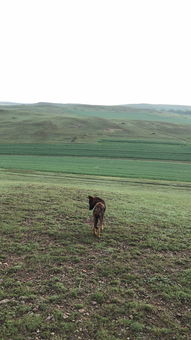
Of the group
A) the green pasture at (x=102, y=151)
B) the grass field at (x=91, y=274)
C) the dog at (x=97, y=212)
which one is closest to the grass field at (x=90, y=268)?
the grass field at (x=91, y=274)

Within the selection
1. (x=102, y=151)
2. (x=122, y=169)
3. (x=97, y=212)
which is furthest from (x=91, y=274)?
(x=102, y=151)

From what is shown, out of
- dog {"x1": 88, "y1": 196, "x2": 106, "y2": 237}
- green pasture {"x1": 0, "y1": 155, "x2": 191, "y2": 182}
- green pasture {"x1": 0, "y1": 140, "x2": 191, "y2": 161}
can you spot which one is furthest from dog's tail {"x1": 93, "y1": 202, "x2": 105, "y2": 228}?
green pasture {"x1": 0, "y1": 140, "x2": 191, "y2": 161}

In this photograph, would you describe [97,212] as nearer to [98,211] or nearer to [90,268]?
[98,211]

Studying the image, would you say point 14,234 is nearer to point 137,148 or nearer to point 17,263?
point 17,263

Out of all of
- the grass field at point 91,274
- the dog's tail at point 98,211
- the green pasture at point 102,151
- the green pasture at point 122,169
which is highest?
the green pasture at point 102,151

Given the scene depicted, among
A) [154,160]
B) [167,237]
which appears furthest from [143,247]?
[154,160]

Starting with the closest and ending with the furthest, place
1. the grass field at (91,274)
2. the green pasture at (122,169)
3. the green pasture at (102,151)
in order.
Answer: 1. the grass field at (91,274)
2. the green pasture at (122,169)
3. the green pasture at (102,151)

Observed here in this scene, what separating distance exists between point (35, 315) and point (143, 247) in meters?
5.40

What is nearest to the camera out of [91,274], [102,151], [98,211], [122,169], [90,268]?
[91,274]

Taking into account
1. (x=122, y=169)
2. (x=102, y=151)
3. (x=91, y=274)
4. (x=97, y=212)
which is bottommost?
(x=91, y=274)

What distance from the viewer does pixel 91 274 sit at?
342 inches

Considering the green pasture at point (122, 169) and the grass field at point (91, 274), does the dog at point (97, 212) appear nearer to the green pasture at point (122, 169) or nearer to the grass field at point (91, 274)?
the grass field at point (91, 274)

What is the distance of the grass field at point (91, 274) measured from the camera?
6520mm

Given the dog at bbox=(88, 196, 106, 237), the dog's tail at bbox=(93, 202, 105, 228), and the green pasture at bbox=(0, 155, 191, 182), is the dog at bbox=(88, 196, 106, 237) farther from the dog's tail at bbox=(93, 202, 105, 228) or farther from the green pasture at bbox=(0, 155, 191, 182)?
the green pasture at bbox=(0, 155, 191, 182)
